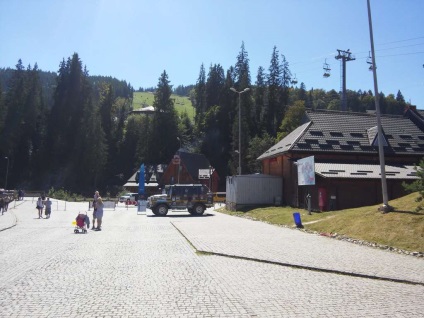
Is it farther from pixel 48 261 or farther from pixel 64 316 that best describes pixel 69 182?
pixel 64 316

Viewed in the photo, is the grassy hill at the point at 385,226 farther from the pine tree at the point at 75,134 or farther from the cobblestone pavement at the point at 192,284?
the pine tree at the point at 75,134

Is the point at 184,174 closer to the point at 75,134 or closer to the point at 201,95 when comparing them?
the point at 75,134

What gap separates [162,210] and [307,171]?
1340 centimetres

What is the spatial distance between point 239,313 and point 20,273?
5962 millimetres

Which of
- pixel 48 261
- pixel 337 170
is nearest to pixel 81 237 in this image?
pixel 48 261

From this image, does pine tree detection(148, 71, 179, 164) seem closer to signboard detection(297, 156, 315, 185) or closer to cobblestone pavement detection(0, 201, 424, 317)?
signboard detection(297, 156, 315, 185)

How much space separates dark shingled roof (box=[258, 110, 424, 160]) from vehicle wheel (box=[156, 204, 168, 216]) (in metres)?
11.4

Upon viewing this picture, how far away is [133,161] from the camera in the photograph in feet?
330

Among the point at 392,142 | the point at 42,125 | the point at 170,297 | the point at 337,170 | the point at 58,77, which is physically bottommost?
the point at 170,297

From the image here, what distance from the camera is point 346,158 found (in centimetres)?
3419

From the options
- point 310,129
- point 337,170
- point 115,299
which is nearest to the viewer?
point 115,299

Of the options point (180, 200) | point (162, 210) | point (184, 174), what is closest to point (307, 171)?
point (180, 200)

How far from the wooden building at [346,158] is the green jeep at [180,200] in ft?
25.4

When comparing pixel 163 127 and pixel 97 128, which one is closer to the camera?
pixel 97 128
